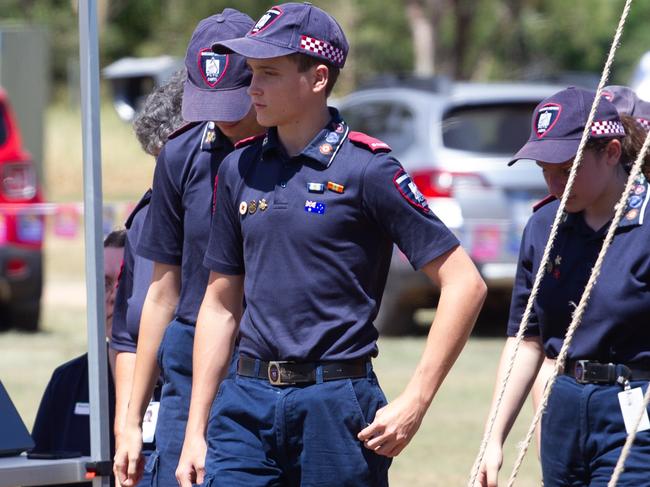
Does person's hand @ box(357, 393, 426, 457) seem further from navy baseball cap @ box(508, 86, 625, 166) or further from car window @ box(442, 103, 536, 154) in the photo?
car window @ box(442, 103, 536, 154)

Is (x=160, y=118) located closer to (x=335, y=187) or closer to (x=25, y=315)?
(x=335, y=187)

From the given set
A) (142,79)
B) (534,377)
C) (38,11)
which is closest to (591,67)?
(38,11)

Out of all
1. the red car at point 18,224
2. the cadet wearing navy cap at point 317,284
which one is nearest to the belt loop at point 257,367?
the cadet wearing navy cap at point 317,284

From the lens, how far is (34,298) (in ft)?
39.8

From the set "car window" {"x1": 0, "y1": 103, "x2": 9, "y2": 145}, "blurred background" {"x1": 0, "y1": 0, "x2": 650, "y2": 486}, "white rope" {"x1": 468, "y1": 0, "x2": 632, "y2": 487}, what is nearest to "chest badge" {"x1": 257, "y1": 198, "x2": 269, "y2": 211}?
"white rope" {"x1": 468, "y1": 0, "x2": 632, "y2": 487}

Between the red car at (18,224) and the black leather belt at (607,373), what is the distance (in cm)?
859

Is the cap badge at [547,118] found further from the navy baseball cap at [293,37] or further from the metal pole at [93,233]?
the metal pole at [93,233]

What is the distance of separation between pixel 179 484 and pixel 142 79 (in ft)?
49.6

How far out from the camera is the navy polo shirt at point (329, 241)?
3.47 meters

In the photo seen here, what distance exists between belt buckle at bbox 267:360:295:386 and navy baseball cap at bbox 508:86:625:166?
90 cm

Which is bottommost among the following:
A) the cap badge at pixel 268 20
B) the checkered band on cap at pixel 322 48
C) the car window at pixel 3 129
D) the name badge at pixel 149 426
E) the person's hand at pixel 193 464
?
the car window at pixel 3 129

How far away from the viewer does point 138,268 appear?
4.41m

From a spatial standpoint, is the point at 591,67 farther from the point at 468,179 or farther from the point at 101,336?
the point at 101,336

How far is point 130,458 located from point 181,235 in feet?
2.18
